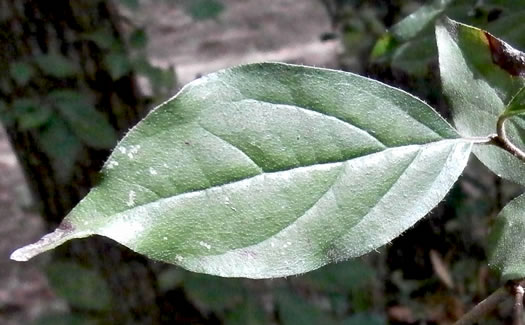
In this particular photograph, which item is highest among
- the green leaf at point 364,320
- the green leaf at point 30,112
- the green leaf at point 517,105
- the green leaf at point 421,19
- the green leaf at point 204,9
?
the green leaf at point 204,9

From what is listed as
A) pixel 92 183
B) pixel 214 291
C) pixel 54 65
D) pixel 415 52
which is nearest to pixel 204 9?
pixel 54 65

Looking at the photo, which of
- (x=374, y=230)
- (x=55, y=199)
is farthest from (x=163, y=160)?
(x=55, y=199)

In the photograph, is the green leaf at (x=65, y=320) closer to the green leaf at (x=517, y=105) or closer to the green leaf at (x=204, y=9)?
the green leaf at (x=204, y=9)

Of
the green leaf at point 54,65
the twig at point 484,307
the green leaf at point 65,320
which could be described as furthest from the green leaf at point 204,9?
the twig at point 484,307

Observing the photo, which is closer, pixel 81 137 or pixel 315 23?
pixel 81 137

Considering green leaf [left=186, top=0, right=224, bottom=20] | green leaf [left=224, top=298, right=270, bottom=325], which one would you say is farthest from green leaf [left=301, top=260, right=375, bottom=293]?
green leaf [left=186, top=0, right=224, bottom=20]

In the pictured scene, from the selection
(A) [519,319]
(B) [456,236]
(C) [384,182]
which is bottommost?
(B) [456,236]

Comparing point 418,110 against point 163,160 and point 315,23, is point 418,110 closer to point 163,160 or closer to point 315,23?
point 163,160
